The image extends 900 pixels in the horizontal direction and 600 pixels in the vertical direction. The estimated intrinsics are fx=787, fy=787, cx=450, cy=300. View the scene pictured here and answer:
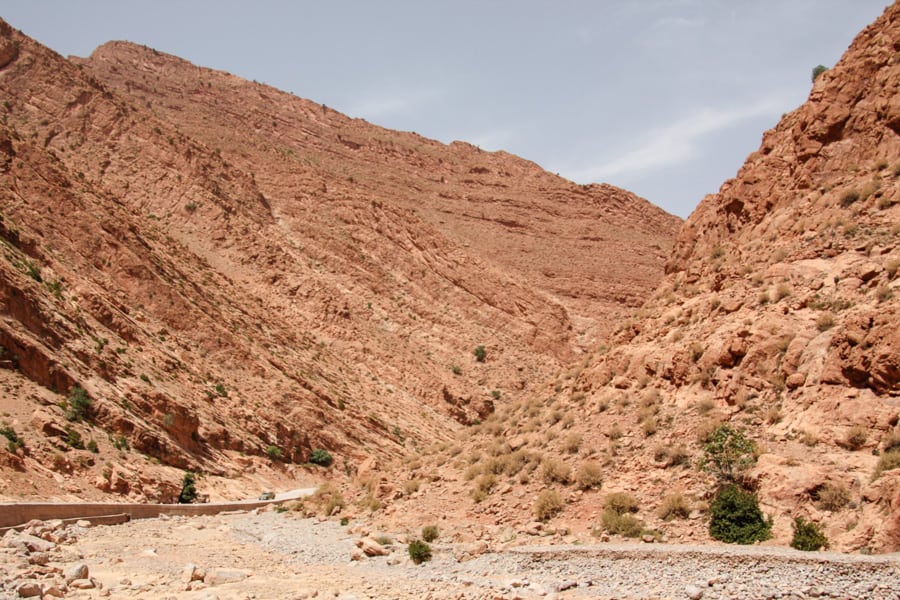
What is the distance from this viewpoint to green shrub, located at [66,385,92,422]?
822 inches

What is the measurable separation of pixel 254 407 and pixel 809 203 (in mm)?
21862

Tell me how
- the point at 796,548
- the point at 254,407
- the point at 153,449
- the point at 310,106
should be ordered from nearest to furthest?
the point at 796,548 → the point at 153,449 → the point at 254,407 → the point at 310,106

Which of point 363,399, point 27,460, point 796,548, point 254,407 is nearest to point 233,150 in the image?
point 363,399

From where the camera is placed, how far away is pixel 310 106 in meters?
92.2

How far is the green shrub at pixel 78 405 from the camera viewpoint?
20.9 metres

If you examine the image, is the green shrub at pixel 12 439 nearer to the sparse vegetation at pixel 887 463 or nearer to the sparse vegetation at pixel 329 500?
the sparse vegetation at pixel 329 500

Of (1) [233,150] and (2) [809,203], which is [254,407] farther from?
(1) [233,150]

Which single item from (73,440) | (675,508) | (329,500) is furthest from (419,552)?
(73,440)

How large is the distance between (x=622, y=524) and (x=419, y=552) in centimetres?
342

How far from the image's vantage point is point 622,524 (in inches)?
480

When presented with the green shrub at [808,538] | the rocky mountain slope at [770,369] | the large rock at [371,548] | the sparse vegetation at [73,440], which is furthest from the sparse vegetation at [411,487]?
the green shrub at [808,538]

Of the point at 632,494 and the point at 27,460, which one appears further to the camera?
the point at 27,460

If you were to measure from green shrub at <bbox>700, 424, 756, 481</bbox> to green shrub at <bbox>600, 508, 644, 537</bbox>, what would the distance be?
1407 millimetres

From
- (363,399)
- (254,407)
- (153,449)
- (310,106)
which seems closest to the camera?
(153,449)
